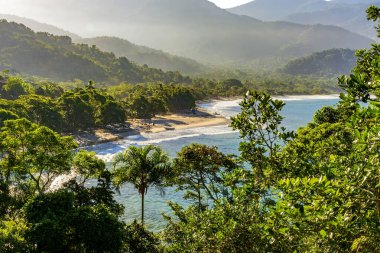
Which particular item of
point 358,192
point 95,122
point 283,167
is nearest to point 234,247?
point 283,167

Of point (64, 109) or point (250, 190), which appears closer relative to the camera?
point (250, 190)

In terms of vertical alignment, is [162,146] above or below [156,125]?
below

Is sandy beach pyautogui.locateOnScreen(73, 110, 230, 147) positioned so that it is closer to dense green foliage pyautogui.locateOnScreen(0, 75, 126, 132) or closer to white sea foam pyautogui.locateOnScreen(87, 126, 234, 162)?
white sea foam pyautogui.locateOnScreen(87, 126, 234, 162)

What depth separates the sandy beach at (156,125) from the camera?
67.9 meters

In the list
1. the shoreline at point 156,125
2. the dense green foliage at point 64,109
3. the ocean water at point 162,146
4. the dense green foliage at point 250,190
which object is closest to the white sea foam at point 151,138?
the ocean water at point 162,146

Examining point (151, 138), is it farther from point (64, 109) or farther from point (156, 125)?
point (64, 109)

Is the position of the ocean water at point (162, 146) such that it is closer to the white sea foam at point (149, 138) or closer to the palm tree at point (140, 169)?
the white sea foam at point (149, 138)

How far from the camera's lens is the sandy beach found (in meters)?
67.9

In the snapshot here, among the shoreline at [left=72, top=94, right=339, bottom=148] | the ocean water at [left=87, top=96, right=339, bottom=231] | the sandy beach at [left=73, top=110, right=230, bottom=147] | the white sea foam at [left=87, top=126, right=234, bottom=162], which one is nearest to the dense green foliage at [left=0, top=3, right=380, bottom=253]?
the ocean water at [left=87, top=96, right=339, bottom=231]

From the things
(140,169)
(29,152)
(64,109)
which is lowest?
(140,169)

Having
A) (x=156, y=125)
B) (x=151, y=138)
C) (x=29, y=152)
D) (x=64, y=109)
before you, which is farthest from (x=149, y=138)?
(x=29, y=152)

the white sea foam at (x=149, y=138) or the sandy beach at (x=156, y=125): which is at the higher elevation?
the sandy beach at (x=156, y=125)

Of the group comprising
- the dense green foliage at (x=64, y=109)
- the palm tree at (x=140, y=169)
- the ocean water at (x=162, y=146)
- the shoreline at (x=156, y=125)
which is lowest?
the ocean water at (x=162, y=146)

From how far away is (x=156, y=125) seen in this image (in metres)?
87.4
